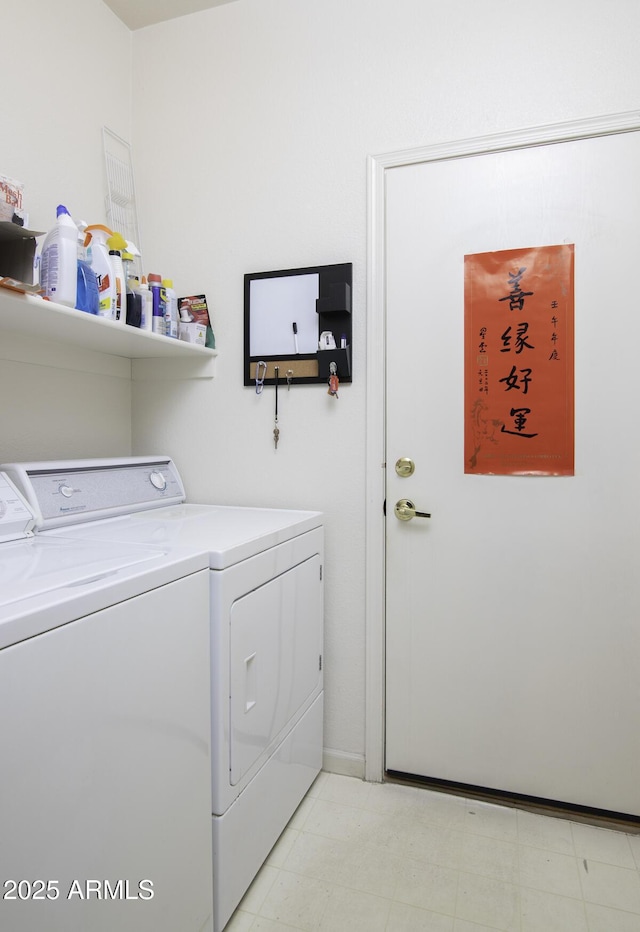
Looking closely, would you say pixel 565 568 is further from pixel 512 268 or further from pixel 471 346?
pixel 512 268

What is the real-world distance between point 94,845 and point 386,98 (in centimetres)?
221

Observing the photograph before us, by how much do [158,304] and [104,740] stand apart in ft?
4.65

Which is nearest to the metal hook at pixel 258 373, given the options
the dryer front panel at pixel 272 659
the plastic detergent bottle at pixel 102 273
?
the plastic detergent bottle at pixel 102 273

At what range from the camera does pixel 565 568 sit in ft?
5.56

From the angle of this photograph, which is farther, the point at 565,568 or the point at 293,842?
the point at 565,568

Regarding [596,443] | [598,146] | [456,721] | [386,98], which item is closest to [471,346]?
[596,443]

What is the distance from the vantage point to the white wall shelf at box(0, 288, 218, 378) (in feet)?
4.43

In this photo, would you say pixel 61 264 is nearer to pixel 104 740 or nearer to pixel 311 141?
pixel 311 141

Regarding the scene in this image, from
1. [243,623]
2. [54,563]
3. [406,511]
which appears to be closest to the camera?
[54,563]

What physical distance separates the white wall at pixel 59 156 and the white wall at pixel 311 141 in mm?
154

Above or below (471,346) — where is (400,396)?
below

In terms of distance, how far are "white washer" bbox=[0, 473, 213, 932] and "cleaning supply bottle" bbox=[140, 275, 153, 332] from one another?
85cm

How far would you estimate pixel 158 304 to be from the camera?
185 cm

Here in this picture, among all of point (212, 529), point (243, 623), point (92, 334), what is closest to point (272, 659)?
point (243, 623)
